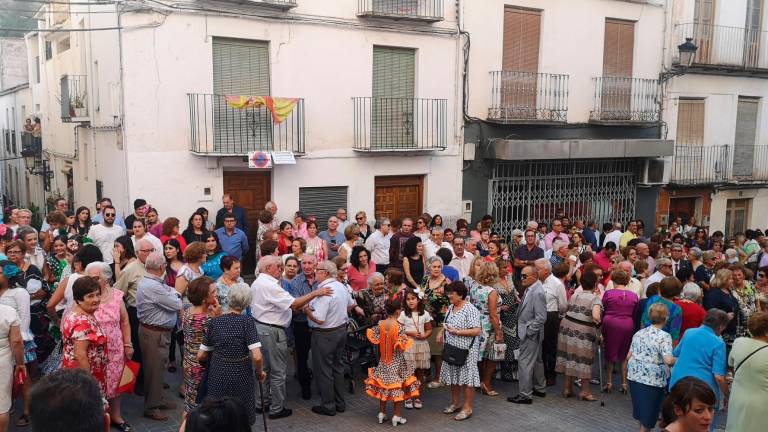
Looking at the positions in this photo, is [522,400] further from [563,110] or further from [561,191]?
[563,110]

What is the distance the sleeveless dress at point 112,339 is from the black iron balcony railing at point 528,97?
10545 mm

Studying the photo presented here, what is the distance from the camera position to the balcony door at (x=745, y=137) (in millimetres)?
19297

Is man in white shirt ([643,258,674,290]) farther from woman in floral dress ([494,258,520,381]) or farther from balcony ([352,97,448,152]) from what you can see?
balcony ([352,97,448,152])

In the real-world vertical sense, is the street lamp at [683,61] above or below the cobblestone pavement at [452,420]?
above

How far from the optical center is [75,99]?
14484mm

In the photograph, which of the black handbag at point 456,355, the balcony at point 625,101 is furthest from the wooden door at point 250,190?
the balcony at point 625,101

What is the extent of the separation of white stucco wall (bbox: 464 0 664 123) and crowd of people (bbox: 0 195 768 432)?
21.3 ft

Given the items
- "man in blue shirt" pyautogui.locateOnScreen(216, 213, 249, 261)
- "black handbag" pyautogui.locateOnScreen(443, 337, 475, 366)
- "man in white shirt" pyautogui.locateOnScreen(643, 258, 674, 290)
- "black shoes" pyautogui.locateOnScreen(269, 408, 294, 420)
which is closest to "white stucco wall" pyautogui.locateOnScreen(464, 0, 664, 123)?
"man in blue shirt" pyautogui.locateOnScreen(216, 213, 249, 261)

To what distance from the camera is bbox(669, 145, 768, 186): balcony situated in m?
18.3

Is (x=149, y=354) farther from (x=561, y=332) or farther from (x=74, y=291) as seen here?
(x=561, y=332)

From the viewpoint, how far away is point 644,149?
16859mm

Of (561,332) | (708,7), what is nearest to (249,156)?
(561,332)

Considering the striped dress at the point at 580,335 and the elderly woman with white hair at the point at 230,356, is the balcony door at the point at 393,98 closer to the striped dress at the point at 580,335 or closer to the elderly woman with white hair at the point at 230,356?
the striped dress at the point at 580,335

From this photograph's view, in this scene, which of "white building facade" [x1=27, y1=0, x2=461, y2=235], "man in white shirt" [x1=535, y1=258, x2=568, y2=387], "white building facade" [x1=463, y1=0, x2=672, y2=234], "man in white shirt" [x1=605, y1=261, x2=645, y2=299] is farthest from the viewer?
"white building facade" [x1=463, y1=0, x2=672, y2=234]
